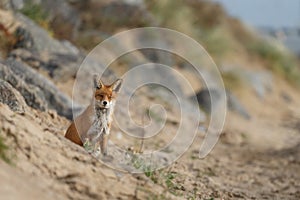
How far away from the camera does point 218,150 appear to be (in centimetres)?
→ 1159

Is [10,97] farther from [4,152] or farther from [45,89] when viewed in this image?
[45,89]

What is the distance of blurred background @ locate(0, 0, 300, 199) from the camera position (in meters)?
4.91

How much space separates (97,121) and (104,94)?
0.31 meters

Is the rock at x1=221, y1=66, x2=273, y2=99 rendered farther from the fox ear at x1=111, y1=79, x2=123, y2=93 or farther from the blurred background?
the fox ear at x1=111, y1=79, x2=123, y2=93

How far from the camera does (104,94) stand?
6.37 meters

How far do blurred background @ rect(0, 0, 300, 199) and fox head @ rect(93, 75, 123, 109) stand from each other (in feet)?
1.85

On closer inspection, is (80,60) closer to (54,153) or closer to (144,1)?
(54,153)

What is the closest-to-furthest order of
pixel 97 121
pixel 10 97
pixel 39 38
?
pixel 97 121 < pixel 10 97 < pixel 39 38

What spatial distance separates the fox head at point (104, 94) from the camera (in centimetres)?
633

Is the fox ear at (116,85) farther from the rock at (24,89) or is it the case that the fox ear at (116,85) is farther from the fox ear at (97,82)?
the rock at (24,89)

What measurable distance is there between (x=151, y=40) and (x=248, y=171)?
931 cm

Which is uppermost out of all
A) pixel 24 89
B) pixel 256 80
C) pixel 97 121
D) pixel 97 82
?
pixel 256 80

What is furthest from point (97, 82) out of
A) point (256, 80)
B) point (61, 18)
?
point (256, 80)

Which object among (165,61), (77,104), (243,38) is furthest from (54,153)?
(243,38)
